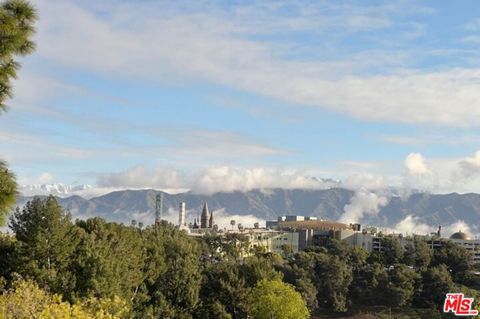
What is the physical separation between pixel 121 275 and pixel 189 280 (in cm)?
1215

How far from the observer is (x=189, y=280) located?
67.3 m

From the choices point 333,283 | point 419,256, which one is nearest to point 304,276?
point 333,283

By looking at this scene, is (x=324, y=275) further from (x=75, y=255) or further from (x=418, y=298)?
(x=75, y=255)

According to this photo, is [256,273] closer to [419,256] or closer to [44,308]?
[44,308]

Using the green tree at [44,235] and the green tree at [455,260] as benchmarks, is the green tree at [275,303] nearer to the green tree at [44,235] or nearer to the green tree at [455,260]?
the green tree at [44,235]

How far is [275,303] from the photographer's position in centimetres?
6106

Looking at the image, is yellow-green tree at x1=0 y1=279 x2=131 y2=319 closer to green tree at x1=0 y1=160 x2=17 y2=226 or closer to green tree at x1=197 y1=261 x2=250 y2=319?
green tree at x1=0 y1=160 x2=17 y2=226

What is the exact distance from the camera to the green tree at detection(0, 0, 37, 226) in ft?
53.4

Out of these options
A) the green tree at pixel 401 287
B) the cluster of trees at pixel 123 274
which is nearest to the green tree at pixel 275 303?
the cluster of trees at pixel 123 274

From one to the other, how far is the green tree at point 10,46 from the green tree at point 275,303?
47.3 meters

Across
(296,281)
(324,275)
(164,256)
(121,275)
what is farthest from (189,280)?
(324,275)

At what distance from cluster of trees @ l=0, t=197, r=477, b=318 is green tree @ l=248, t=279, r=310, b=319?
10cm

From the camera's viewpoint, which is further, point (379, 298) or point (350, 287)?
point (350, 287)

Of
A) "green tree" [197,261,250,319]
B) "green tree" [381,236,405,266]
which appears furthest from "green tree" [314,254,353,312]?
"green tree" [197,261,250,319]
